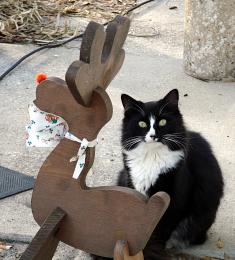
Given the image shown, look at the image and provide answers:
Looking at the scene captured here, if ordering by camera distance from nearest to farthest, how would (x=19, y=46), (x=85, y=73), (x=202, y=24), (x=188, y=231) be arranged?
1. (x=85, y=73)
2. (x=188, y=231)
3. (x=202, y=24)
4. (x=19, y=46)

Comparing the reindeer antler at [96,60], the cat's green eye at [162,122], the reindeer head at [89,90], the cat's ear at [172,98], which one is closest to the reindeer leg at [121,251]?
the reindeer head at [89,90]

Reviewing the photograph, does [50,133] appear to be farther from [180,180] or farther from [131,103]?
[180,180]

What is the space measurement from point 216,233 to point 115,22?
141 cm

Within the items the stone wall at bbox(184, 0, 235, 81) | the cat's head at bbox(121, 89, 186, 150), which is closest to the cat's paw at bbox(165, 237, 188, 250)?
the cat's head at bbox(121, 89, 186, 150)

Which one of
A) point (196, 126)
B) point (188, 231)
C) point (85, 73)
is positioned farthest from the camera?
point (196, 126)

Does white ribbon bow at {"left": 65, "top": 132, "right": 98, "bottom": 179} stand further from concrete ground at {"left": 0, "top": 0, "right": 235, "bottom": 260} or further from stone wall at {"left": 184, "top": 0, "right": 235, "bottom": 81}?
stone wall at {"left": 184, "top": 0, "right": 235, "bottom": 81}

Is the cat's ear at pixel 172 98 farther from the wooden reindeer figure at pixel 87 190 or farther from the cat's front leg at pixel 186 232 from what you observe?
the cat's front leg at pixel 186 232

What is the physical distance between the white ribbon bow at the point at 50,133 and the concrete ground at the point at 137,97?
840mm

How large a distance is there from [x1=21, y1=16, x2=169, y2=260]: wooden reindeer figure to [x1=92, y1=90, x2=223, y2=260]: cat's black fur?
0.43m

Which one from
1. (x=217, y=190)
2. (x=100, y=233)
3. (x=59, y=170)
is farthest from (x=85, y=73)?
(x=217, y=190)

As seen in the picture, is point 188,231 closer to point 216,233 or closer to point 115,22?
point 216,233

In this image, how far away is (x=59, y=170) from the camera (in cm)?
215

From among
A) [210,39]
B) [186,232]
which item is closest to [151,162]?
[186,232]

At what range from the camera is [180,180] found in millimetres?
2580
